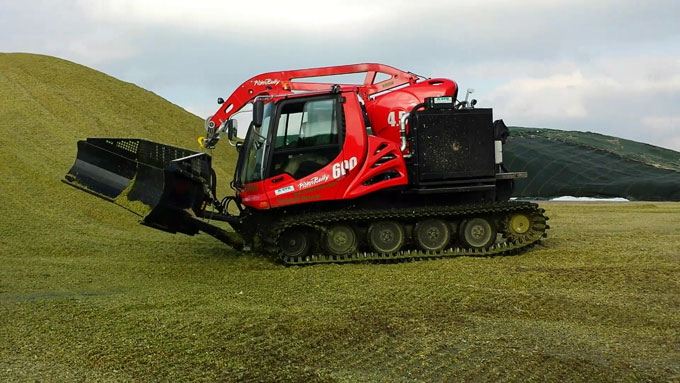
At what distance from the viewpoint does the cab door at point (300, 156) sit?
29.9 ft

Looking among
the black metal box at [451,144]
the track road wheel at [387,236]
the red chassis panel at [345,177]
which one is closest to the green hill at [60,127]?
the red chassis panel at [345,177]

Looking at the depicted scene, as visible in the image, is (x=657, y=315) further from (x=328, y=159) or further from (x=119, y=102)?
(x=119, y=102)

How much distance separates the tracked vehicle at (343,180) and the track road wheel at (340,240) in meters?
0.01

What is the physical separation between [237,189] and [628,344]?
6.33 m

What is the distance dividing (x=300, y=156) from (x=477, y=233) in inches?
106

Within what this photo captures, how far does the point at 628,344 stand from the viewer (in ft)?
16.7

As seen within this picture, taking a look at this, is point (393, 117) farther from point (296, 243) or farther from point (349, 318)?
point (349, 318)

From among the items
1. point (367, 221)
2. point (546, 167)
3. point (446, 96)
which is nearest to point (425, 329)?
point (367, 221)

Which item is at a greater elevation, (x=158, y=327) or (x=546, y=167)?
(x=546, y=167)

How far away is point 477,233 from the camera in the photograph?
9.55 metres

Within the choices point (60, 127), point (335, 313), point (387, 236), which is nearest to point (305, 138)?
point (387, 236)

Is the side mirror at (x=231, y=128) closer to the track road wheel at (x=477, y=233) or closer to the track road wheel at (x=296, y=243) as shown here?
the track road wheel at (x=296, y=243)

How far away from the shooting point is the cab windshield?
926 centimetres

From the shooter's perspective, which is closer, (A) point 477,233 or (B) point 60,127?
(A) point 477,233
